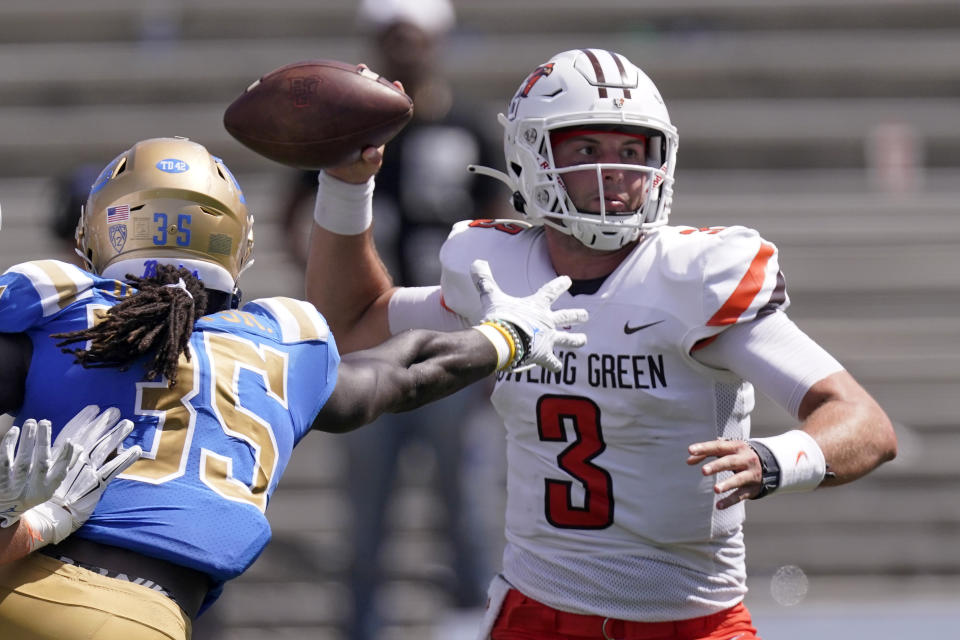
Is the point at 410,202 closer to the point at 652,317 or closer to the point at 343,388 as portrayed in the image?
the point at 652,317

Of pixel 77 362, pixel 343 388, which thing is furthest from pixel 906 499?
pixel 77 362

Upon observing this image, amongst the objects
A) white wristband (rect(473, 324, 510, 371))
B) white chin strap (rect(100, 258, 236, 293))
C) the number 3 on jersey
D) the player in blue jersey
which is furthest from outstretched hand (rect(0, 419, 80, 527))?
the number 3 on jersey

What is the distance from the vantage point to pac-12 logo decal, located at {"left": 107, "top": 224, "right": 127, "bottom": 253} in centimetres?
246

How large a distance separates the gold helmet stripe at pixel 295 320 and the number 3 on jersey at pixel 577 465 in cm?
66

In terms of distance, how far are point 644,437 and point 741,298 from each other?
0.35 meters

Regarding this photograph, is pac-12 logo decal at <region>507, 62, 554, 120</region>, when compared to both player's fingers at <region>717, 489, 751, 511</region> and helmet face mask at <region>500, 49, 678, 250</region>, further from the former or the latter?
player's fingers at <region>717, 489, 751, 511</region>

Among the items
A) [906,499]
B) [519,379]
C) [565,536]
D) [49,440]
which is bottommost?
[906,499]

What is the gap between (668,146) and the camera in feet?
10.5

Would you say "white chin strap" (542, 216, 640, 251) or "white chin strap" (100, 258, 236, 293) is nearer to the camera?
"white chin strap" (100, 258, 236, 293)

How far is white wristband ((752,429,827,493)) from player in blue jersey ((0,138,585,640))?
734mm

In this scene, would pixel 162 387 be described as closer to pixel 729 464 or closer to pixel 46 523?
pixel 46 523

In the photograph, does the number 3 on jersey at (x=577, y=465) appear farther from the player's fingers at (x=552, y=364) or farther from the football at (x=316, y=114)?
the football at (x=316, y=114)

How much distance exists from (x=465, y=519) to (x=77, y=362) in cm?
296

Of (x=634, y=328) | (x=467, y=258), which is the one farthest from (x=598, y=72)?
(x=634, y=328)
